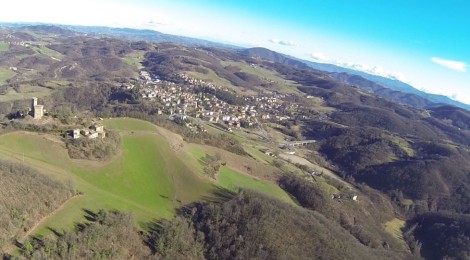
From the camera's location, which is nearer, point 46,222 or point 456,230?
point 46,222

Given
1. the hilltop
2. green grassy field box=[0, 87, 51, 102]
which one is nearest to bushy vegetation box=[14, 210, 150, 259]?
the hilltop

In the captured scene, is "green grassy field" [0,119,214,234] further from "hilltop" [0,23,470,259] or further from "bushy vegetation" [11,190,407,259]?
"bushy vegetation" [11,190,407,259]

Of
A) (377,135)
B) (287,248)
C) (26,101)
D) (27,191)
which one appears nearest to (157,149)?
(27,191)

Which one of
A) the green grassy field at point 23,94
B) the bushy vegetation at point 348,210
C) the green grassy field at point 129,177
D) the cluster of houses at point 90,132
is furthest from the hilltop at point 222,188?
the green grassy field at point 23,94

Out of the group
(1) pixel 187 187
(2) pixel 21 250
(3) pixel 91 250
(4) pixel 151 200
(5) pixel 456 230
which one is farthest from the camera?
(5) pixel 456 230

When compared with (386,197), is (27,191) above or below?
above

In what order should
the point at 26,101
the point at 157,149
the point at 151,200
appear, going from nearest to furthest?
the point at 151,200, the point at 157,149, the point at 26,101

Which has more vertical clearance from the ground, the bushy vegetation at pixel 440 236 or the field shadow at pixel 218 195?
the field shadow at pixel 218 195

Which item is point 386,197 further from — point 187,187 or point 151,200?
point 151,200

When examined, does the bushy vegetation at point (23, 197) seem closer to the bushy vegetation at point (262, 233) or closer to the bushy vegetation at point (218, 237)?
the bushy vegetation at point (218, 237)
